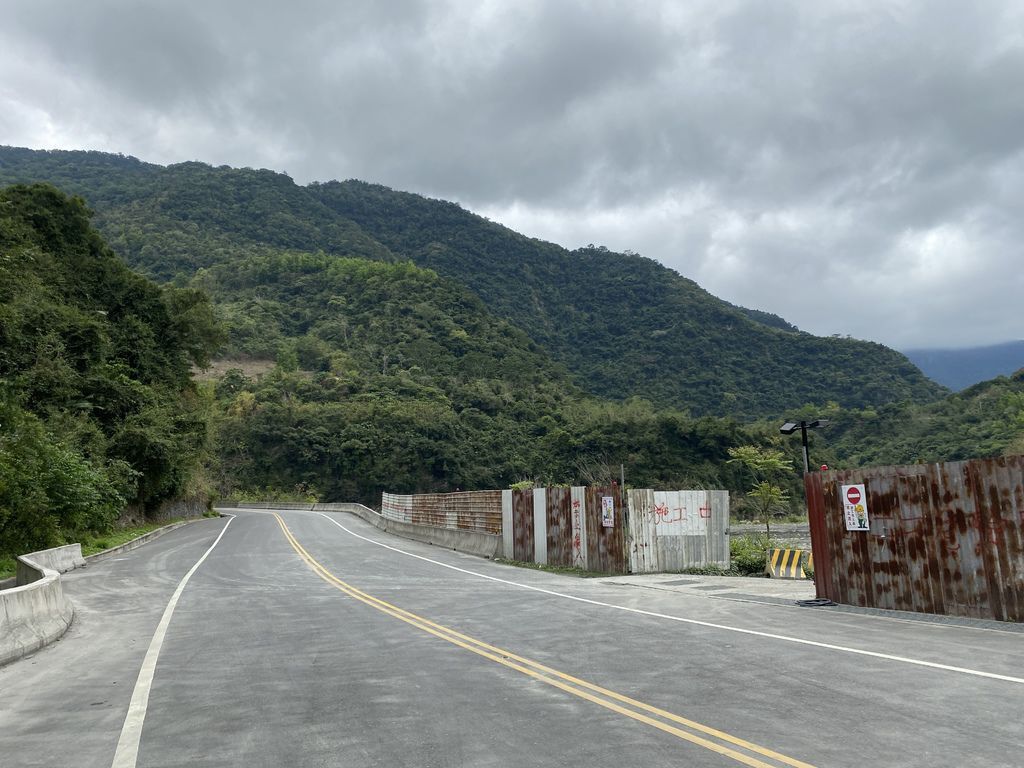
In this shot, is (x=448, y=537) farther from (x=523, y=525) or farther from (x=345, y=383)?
(x=345, y=383)

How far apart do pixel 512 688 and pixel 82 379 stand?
139 feet

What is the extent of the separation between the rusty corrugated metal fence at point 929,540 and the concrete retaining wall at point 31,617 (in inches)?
504

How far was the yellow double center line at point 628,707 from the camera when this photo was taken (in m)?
5.11

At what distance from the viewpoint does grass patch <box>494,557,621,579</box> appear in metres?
21.1

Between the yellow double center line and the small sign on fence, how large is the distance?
1051cm

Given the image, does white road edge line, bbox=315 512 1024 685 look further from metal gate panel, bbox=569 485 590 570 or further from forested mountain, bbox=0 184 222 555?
forested mountain, bbox=0 184 222 555


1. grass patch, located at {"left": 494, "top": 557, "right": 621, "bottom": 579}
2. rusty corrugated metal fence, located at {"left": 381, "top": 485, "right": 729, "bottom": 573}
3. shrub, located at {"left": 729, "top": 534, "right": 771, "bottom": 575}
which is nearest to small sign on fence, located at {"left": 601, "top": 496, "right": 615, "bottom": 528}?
rusty corrugated metal fence, located at {"left": 381, "top": 485, "right": 729, "bottom": 573}

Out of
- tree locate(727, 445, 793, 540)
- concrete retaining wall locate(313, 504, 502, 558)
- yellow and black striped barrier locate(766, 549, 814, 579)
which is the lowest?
yellow and black striped barrier locate(766, 549, 814, 579)

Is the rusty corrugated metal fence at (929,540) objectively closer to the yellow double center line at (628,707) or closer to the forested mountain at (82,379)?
the yellow double center line at (628,707)

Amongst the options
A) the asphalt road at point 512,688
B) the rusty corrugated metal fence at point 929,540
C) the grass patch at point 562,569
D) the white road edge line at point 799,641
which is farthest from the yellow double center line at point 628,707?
the grass patch at point 562,569

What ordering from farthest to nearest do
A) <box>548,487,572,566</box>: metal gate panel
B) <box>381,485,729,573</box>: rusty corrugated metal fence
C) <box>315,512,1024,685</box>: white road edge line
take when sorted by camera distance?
<box>548,487,572,566</box>: metal gate panel
<box>381,485,729,573</box>: rusty corrugated metal fence
<box>315,512,1024,685</box>: white road edge line

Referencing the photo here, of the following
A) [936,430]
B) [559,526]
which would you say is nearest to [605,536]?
[559,526]

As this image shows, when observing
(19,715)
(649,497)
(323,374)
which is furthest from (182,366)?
(323,374)

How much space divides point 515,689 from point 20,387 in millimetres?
35963
